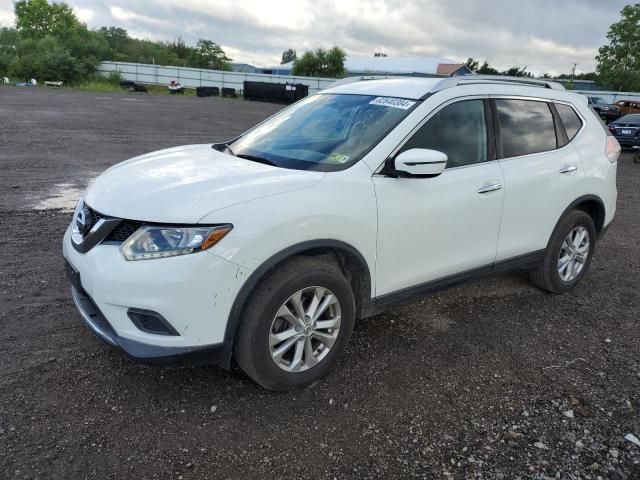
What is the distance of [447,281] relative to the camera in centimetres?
366

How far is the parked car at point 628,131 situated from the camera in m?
16.6

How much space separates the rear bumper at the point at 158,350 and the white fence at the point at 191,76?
49.7 meters

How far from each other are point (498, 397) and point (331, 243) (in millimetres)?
1416

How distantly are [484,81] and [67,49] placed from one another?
71.3m

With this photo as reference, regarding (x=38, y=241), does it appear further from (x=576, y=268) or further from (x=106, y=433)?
(x=576, y=268)

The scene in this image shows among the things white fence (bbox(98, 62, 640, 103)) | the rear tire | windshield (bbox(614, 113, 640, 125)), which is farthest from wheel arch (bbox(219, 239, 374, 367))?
white fence (bbox(98, 62, 640, 103))

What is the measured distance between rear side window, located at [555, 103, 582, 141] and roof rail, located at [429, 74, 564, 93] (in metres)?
0.21

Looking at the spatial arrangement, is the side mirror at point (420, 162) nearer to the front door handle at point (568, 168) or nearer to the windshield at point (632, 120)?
the front door handle at point (568, 168)

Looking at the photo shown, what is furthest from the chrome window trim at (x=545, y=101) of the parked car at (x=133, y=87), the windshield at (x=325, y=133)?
the parked car at (x=133, y=87)

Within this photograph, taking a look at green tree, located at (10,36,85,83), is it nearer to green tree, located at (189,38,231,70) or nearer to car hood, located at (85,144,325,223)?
green tree, located at (189,38,231,70)

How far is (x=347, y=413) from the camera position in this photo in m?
2.91

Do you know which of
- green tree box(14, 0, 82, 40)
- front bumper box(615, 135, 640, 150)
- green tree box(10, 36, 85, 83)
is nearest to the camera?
front bumper box(615, 135, 640, 150)

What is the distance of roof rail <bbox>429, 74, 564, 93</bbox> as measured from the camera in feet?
11.9

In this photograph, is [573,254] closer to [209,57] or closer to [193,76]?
[193,76]
